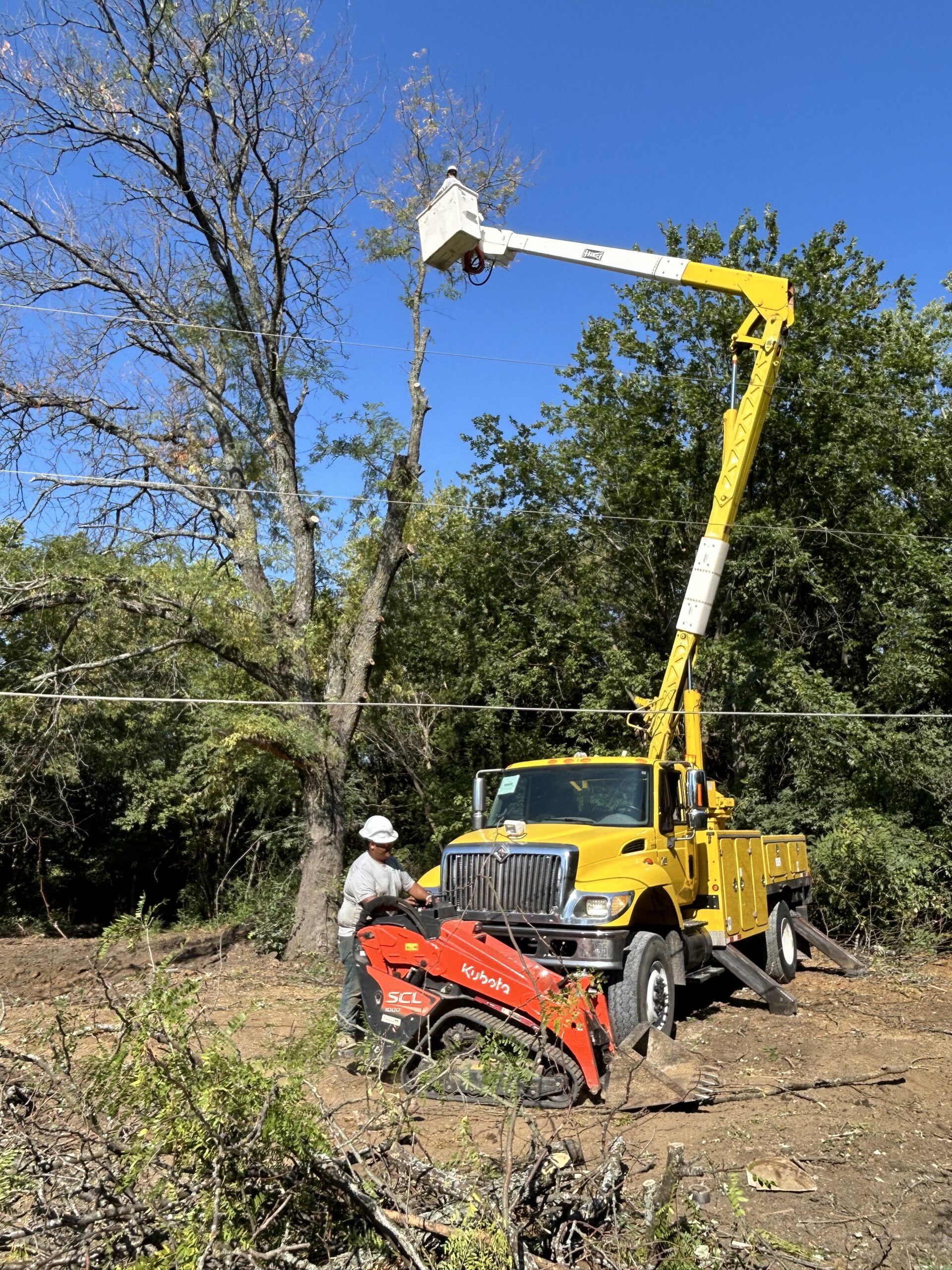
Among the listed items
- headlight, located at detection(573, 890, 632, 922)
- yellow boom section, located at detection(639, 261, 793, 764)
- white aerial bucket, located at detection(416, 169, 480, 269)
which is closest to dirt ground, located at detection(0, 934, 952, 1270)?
headlight, located at detection(573, 890, 632, 922)

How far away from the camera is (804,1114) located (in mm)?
6430

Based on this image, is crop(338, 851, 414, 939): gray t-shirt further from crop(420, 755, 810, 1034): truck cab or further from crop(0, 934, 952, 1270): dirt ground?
crop(0, 934, 952, 1270): dirt ground

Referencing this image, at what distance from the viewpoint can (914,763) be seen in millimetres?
14609

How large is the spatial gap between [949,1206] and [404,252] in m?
14.4

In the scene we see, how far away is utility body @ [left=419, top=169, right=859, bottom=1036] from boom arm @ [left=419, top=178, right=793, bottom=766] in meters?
0.02

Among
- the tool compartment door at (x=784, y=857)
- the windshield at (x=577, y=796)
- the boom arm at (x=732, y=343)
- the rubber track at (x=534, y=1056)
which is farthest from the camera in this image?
the tool compartment door at (x=784, y=857)

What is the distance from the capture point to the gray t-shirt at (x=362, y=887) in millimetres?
7957

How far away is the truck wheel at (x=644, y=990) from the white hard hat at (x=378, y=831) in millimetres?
2071

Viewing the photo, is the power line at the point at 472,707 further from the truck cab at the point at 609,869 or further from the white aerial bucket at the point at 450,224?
the white aerial bucket at the point at 450,224

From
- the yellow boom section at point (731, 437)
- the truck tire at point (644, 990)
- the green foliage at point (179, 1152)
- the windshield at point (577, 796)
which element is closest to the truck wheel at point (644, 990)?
the truck tire at point (644, 990)

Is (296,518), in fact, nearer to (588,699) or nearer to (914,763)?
(588,699)

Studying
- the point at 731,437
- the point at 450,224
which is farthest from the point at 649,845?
the point at 450,224

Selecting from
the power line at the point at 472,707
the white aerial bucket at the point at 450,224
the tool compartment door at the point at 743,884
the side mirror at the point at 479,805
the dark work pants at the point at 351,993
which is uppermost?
the white aerial bucket at the point at 450,224

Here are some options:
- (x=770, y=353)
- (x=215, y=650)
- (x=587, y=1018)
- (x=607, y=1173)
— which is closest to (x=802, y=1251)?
(x=607, y=1173)
